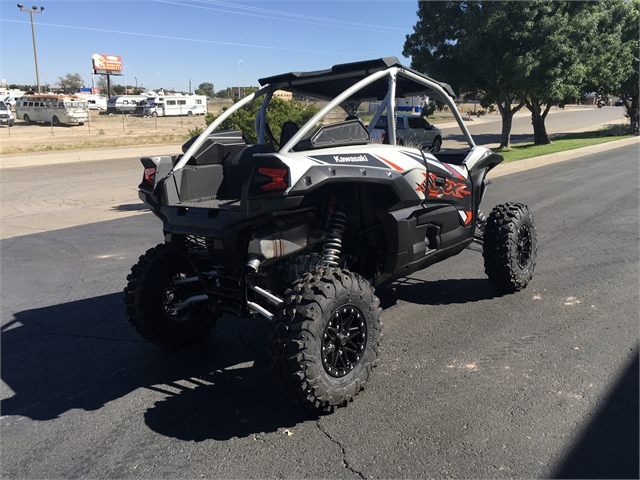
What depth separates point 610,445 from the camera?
10.3 feet

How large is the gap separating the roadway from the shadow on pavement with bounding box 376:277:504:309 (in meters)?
0.03

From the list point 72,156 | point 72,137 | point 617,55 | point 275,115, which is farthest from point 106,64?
point 275,115

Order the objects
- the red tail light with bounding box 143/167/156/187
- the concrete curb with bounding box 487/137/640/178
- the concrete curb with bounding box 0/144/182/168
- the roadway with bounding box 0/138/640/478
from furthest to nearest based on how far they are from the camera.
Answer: the concrete curb with bounding box 0/144/182/168 < the concrete curb with bounding box 487/137/640/178 < the red tail light with bounding box 143/167/156/187 < the roadway with bounding box 0/138/640/478

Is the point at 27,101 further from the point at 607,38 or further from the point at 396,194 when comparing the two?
the point at 396,194

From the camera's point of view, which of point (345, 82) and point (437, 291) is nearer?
point (345, 82)

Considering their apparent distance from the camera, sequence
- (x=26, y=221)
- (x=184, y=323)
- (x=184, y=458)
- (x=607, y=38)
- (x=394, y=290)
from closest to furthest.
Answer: (x=184, y=458)
(x=184, y=323)
(x=394, y=290)
(x=26, y=221)
(x=607, y=38)

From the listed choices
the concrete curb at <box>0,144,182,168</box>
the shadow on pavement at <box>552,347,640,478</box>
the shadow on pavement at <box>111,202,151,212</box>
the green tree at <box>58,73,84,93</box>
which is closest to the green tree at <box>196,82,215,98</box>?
the green tree at <box>58,73,84,93</box>

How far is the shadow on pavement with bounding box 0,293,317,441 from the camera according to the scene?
358cm

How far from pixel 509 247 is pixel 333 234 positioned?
7.05ft

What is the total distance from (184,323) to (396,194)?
2.01 meters

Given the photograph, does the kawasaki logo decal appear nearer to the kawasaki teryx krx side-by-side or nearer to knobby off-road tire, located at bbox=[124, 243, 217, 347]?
the kawasaki teryx krx side-by-side

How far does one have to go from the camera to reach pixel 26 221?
34.9 ft

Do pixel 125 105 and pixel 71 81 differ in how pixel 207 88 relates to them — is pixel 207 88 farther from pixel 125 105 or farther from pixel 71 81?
pixel 125 105

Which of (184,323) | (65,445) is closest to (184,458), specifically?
(65,445)
